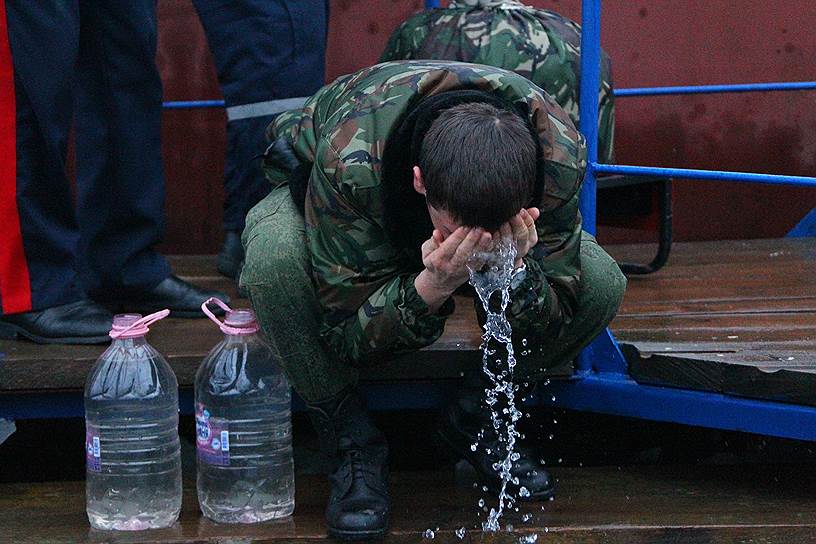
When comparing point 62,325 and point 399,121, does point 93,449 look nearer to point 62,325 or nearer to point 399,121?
point 62,325

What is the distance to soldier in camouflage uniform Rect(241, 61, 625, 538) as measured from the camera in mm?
2244

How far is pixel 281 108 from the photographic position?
3.30m

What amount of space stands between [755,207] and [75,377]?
2.69 m

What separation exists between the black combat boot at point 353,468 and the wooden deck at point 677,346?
0.21 meters

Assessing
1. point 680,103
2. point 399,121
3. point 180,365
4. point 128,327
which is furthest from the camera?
point 680,103

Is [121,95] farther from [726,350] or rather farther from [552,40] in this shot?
[726,350]

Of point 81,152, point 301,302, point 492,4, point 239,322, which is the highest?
point 492,4

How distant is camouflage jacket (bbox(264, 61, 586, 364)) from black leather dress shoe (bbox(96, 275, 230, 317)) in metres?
0.86

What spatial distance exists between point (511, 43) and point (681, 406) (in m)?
1.02

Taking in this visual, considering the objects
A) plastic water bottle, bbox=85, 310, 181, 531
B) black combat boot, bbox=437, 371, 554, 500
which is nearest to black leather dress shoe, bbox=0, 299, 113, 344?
plastic water bottle, bbox=85, 310, 181, 531

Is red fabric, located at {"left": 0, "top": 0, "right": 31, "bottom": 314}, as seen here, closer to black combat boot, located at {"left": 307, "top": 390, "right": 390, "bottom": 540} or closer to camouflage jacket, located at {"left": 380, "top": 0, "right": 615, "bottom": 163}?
black combat boot, located at {"left": 307, "top": 390, "right": 390, "bottom": 540}

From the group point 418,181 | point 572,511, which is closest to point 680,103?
point 572,511

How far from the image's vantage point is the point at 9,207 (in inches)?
112

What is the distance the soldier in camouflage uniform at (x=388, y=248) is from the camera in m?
2.24
